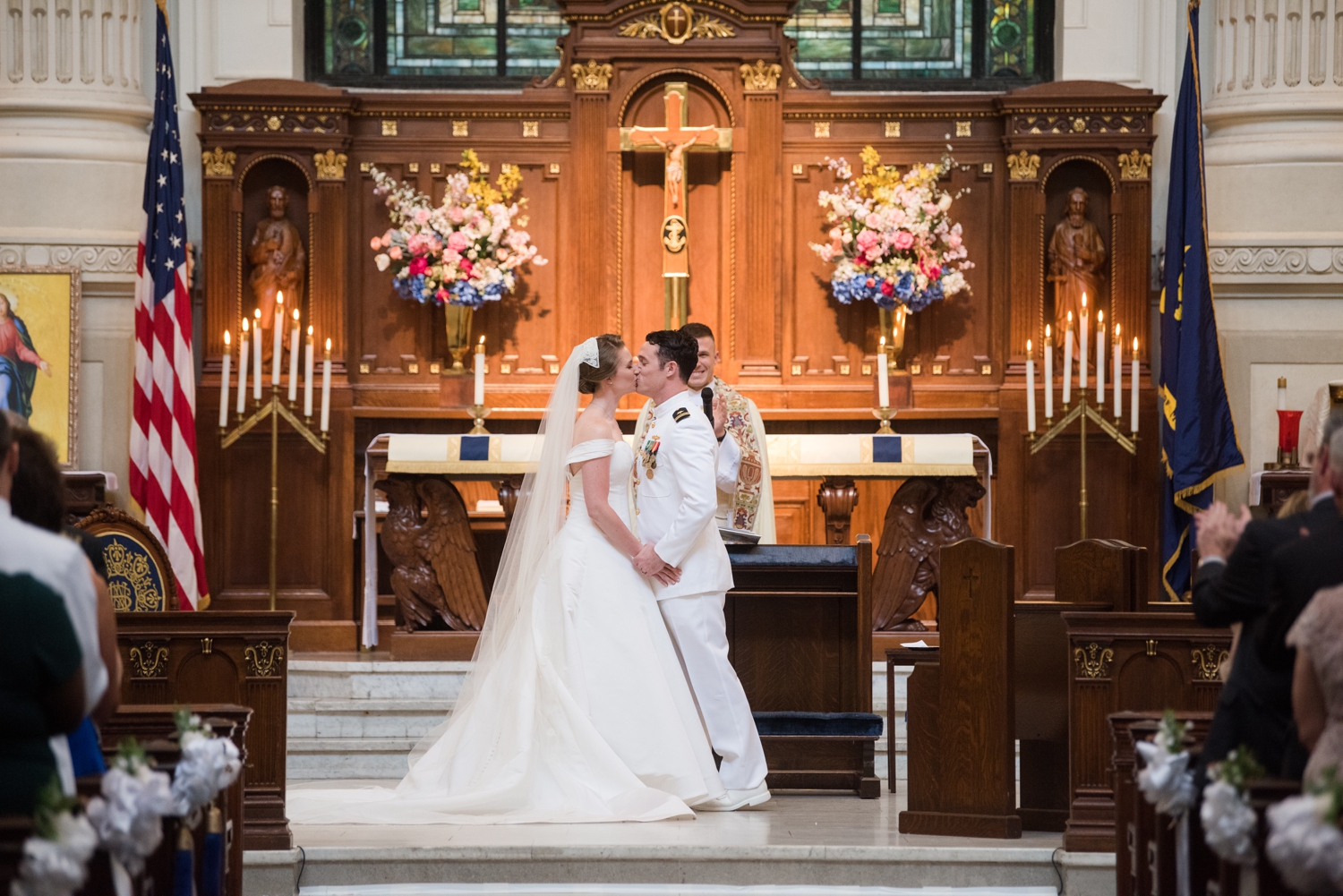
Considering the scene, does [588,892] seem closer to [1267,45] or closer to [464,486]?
[464,486]

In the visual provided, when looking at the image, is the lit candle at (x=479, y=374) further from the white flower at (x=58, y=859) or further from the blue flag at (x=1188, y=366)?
the white flower at (x=58, y=859)

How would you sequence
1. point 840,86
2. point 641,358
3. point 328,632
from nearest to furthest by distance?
point 641,358, point 328,632, point 840,86

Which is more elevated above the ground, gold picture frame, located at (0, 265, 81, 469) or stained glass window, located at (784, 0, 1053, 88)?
stained glass window, located at (784, 0, 1053, 88)

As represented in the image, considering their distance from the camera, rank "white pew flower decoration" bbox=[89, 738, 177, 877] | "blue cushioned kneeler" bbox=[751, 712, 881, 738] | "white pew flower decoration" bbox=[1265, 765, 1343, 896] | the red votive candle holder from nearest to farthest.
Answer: "white pew flower decoration" bbox=[1265, 765, 1343, 896] < "white pew flower decoration" bbox=[89, 738, 177, 877] < "blue cushioned kneeler" bbox=[751, 712, 881, 738] < the red votive candle holder

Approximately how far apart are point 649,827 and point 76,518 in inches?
154

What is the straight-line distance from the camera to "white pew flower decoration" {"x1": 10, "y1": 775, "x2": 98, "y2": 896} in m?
3.43

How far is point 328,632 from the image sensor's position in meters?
10.5

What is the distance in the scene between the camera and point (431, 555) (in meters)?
9.73

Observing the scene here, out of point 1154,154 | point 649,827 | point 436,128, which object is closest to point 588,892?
point 649,827

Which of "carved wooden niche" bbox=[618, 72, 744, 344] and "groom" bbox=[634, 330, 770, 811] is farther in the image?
"carved wooden niche" bbox=[618, 72, 744, 344]

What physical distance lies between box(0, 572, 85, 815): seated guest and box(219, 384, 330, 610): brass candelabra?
20.8 feet

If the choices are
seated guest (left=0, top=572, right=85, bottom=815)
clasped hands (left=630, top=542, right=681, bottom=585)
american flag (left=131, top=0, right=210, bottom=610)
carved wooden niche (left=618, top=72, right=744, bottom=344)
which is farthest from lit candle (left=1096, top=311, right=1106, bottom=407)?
seated guest (left=0, top=572, right=85, bottom=815)

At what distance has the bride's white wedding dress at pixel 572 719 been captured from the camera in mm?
6770

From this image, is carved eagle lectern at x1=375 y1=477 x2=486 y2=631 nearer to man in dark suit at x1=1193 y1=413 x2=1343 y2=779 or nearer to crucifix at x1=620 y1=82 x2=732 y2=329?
crucifix at x1=620 y1=82 x2=732 y2=329
